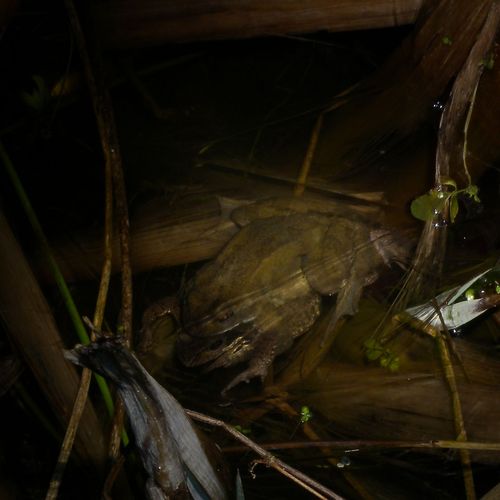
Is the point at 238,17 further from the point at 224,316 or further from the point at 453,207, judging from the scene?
the point at 224,316

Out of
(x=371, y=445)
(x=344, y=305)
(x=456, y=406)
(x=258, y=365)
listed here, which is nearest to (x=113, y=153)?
(x=258, y=365)

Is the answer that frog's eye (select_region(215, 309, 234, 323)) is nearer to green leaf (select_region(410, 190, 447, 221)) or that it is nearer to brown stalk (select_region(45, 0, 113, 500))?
brown stalk (select_region(45, 0, 113, 500))

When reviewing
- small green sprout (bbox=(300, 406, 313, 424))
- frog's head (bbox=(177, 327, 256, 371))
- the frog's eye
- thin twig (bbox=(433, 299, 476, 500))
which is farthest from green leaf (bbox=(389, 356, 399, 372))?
the frog's eye

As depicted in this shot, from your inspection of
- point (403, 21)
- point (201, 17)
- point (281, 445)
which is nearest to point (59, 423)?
point (281, 445)

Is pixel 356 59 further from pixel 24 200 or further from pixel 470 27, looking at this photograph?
pixel 24 200

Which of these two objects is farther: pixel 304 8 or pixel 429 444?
pixel 304 8
